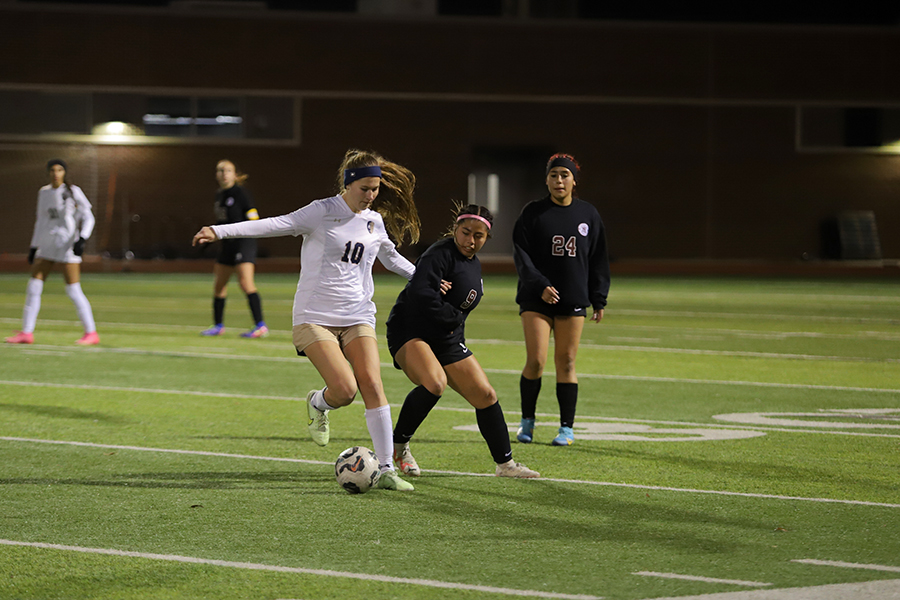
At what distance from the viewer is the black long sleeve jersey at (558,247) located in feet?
29.1

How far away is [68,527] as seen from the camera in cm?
612

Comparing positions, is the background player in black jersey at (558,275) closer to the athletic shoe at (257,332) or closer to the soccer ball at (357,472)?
the soccer ball at (357,472)

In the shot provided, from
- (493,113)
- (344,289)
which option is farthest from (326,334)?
(493,113)

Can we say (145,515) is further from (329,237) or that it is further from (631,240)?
(631,240)

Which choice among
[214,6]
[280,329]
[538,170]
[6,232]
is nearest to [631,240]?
[538,170]

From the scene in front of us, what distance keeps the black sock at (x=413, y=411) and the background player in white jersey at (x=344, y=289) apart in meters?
0.33

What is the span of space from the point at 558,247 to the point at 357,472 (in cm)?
269

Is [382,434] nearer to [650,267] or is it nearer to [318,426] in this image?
[318,426]

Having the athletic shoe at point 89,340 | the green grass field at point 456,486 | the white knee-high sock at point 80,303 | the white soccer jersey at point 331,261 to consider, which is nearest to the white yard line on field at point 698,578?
the green grass field at point 456,486

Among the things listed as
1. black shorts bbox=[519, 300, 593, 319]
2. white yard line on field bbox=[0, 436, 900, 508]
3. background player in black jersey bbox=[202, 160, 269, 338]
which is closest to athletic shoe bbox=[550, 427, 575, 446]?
black shorts bbox=[519, 300, 593, 319]

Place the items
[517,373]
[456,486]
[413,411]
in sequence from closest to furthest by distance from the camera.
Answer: [456,486], [413,411], [517,373]

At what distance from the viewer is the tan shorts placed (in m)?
7.29

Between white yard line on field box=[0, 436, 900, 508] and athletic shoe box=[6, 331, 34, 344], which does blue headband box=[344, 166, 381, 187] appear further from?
athletic shoe box=[6, 331, 34, 344]

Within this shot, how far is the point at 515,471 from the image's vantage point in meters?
7.52
